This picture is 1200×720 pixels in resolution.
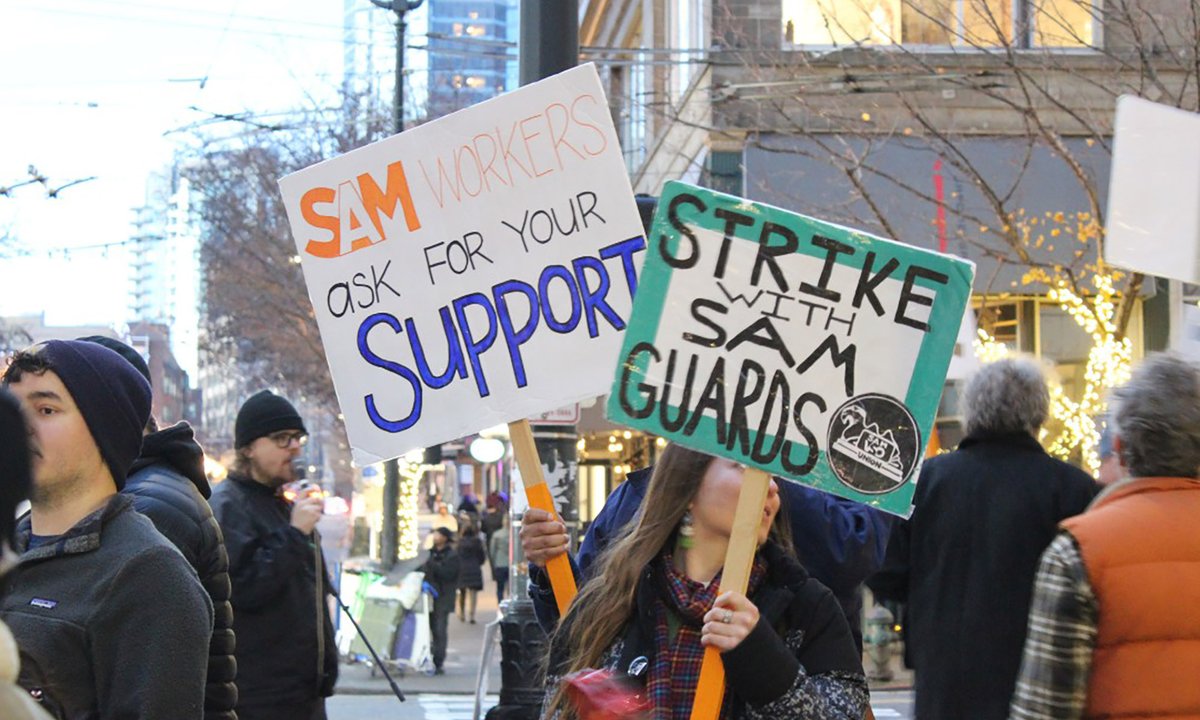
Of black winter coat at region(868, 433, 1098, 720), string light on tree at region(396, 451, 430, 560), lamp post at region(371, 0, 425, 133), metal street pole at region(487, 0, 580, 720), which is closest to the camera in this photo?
black winter coat at region(868, 433, 1098, 720)

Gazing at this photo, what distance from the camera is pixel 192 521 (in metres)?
4.57

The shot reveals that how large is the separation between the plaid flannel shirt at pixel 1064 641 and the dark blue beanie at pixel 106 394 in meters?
2.02

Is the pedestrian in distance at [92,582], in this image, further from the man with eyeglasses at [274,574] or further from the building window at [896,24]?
the building window at [896,24]

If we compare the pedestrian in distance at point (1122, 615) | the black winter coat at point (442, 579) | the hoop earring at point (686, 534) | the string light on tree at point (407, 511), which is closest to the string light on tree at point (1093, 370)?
the black winter coat at point (442, 579)

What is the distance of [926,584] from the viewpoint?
5.67 meters

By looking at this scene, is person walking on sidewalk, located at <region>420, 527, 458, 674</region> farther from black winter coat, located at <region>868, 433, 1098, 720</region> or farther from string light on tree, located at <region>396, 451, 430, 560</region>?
black winter coat, located at <region>868, 433, 1098, 720</region>

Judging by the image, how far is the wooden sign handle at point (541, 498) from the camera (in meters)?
4.58

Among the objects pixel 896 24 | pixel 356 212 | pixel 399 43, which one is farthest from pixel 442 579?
pixel 356 212

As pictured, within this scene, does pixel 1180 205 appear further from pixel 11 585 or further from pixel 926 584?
pixel 11 585

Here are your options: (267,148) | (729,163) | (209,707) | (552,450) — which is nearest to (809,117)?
(729,163)

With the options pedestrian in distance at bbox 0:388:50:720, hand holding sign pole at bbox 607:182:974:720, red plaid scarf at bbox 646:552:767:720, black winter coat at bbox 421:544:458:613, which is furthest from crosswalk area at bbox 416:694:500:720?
pedestrian in distance at bbox 0:388:50:720

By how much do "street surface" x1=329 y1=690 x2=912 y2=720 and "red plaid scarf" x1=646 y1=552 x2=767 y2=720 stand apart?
11.7 m

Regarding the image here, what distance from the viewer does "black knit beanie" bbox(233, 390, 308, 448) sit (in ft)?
21.3

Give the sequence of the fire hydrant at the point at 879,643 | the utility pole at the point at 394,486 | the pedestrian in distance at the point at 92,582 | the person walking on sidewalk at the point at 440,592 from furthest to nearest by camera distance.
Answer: the utility pole at the point at 394,486 < the person walking on sidewalk at the point at 440,592 < the fire hydrant at the point at 879,643 < the pedestrian in distance at the point at 92,582
